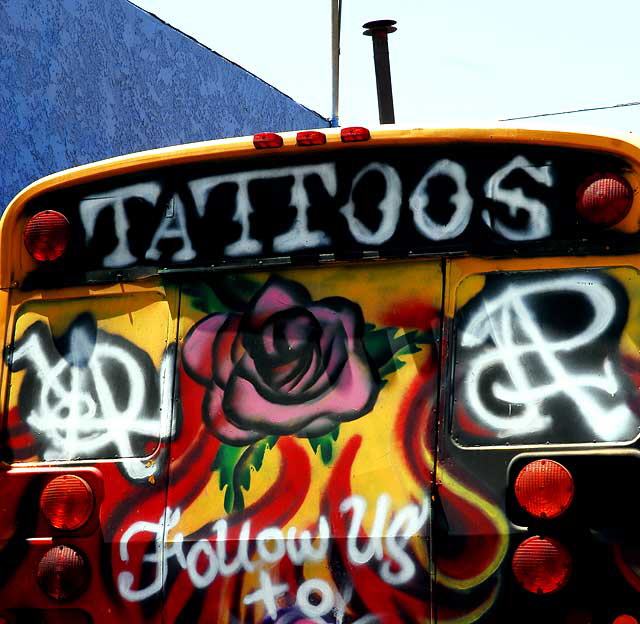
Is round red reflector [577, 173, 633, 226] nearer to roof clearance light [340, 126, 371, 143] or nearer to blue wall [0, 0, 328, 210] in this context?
roof clearance light [340, 126, 371, 143]

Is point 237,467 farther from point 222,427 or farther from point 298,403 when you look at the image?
point 298,403

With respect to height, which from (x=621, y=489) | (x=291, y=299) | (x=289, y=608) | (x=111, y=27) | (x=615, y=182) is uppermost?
(x=111, y=27)

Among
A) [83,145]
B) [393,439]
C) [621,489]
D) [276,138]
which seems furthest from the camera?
[83,145]

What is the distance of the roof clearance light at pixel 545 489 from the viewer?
14.1ft

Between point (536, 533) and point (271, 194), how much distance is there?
1.58 meters

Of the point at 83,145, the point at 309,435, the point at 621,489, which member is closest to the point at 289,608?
the point at 309,435

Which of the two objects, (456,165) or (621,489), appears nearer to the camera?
(621,489)

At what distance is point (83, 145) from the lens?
1598 centimetres

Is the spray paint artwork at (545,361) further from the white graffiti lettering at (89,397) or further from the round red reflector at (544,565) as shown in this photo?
the white graffiti lettering at (89,397)

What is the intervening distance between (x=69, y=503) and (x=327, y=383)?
1068 mm

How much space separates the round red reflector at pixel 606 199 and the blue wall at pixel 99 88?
10.6 metres

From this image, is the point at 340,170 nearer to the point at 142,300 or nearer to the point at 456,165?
the point at 456,165

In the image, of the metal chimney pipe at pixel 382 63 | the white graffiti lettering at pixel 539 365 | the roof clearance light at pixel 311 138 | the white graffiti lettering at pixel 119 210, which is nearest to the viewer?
the white graffiti lettering at pixel 539 365

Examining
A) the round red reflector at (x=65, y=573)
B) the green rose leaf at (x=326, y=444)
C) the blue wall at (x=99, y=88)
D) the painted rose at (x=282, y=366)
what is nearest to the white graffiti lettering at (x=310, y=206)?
the painted rose at (x=282, y=366)
